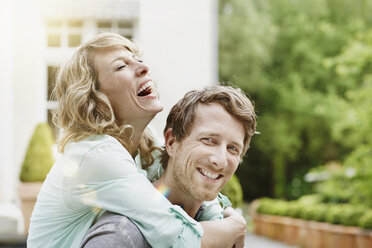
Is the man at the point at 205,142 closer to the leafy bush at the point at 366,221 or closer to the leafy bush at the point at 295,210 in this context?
the leafy bush at the point at 366,221

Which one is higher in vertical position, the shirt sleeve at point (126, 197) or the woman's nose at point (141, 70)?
the woman's nose at point (141, 70)

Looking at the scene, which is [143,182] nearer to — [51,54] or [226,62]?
[51,54]

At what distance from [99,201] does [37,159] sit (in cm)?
779

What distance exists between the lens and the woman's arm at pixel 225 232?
1.79m

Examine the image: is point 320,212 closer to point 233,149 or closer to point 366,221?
point 366,221

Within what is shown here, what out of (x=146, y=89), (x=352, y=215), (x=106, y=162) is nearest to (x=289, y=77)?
(x=352, y=215)

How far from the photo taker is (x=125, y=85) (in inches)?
81.0

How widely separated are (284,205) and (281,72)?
7.88 m

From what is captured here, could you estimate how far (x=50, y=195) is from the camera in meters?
1.92

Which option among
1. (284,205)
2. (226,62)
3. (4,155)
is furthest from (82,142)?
(226,62)

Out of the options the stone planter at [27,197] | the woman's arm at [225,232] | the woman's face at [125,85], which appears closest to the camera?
the woman's arm at [225,232]

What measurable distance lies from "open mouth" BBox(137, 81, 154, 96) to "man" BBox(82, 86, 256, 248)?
190mm

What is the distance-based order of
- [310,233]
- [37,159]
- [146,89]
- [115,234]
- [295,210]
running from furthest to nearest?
1. [295,210]
2. [310,233]
3. [37,159]
4. [146,89]
5. [115,234]

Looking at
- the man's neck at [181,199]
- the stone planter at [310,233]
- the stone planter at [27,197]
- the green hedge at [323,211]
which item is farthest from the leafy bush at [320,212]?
the man's neck at [181,199]
